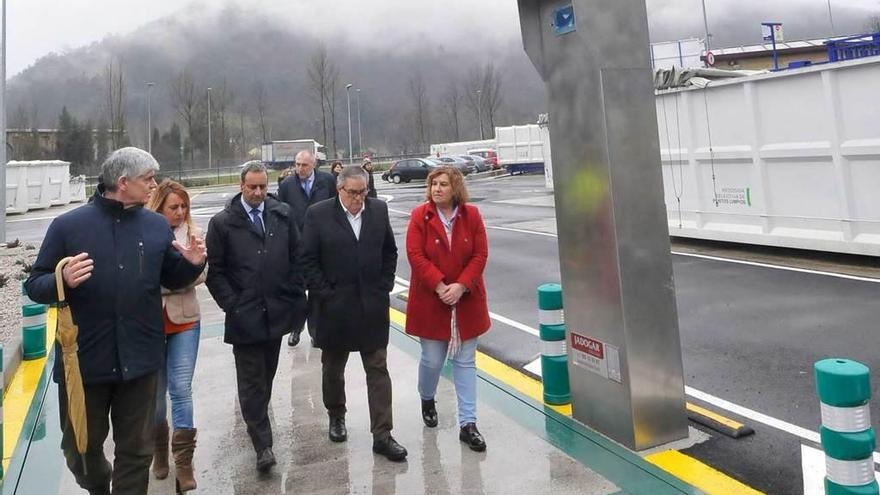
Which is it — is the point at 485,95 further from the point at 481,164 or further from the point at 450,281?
the point at 450,281

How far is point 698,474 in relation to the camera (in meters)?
3.30

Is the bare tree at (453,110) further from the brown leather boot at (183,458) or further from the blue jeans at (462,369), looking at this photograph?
the brown leather boot at (183,458)

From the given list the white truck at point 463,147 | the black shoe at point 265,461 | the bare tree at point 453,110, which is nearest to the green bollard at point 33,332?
the black shoe at point 265,461

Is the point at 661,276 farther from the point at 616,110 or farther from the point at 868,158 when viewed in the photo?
the point at 868,158

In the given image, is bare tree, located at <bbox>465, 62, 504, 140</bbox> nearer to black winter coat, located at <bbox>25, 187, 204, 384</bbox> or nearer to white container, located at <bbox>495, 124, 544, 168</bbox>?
white container, located at <bbox>495, 124, 544, 168</bbox>

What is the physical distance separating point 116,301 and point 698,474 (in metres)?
3.02

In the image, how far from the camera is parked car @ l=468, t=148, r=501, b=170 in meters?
43.8

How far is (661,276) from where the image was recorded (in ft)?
11.9

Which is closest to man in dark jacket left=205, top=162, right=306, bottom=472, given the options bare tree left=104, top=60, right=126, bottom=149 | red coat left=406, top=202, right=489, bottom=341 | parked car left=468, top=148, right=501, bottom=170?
red coat left=406, top=202, right=489, bottom=341

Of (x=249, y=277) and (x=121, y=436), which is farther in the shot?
(x=249, y=277)

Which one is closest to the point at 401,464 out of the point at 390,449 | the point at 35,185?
the point at 390,449

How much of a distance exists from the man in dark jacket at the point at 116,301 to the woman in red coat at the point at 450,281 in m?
1.54

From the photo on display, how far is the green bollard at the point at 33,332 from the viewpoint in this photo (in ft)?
19.0

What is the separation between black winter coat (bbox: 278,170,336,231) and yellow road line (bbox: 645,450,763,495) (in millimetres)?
3817
